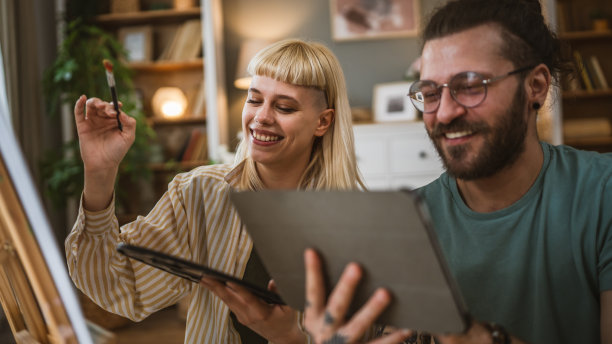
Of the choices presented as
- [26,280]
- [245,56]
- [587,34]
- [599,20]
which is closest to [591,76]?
[587,34]

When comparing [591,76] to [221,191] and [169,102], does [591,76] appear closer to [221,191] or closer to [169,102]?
[169,102]

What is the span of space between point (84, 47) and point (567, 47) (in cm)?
304

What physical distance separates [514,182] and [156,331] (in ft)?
8.46

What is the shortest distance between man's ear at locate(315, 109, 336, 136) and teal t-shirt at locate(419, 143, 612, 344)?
50cm

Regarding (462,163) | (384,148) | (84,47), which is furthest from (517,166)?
(84,47)

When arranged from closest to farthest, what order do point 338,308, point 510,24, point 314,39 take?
point 338,308
point 510,24
point 314,39

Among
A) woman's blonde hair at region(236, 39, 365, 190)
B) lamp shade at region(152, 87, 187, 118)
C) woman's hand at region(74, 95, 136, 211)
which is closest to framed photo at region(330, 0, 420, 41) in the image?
lamp shade at region(152, 87, 187, 118)

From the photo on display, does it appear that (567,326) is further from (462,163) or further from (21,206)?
(21,206)

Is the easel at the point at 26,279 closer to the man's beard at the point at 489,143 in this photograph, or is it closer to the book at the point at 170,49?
the man's beard at the point at 489,143

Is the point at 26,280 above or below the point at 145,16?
below

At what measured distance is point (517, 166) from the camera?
40.1 inches

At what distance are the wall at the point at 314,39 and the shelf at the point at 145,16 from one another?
0.35 m

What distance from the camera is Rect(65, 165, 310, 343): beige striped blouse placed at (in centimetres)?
104

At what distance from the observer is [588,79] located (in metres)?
3.65
